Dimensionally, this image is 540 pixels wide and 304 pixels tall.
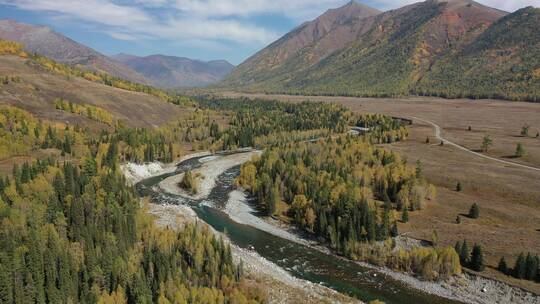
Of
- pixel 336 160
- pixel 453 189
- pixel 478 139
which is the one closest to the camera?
pixel 453 189

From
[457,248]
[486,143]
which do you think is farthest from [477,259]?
[486,143]

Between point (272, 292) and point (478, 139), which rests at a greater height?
point (478, 139)

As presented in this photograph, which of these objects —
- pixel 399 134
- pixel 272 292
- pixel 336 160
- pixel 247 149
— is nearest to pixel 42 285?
pixel 272 292

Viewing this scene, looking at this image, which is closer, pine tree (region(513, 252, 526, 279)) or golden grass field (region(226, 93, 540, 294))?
pine tree (region(513, 252, 526, 279))

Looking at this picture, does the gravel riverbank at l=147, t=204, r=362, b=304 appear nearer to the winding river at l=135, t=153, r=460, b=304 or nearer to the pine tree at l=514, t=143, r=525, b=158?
the winding river at l=135, t=153, r=460, b=304

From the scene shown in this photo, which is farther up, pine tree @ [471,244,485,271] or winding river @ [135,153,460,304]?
pine tree @ [471,244,485,271]

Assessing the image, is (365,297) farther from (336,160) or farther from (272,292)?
(336,160)

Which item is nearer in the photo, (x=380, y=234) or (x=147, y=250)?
(x=147, y=250)

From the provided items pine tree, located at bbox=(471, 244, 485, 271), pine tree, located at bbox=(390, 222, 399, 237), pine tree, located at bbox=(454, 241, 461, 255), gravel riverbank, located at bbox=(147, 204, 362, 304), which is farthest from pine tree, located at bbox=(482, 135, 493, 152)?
gravel riverbank, located at bbox=(147, 204, 362, 304)
